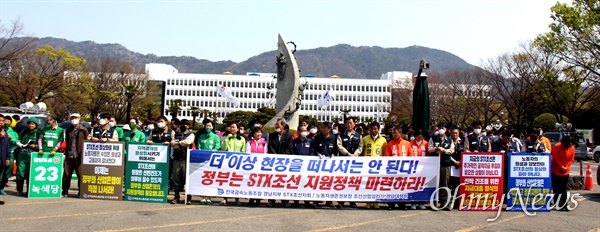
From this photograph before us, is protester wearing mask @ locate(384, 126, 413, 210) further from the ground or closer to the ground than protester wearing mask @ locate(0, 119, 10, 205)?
further from the ground

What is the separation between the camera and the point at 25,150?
11.9 meters

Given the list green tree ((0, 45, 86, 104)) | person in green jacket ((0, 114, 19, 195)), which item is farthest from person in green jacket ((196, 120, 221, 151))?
green tree ((0, 45, 86, 104))

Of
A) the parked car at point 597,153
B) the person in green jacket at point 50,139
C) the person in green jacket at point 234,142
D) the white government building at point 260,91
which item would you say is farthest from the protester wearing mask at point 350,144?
the white government building at point 260,91

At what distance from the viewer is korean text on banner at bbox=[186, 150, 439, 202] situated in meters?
11.0

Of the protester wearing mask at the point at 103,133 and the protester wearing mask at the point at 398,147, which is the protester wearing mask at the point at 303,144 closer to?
the protester wearing mask at the point at 398,147

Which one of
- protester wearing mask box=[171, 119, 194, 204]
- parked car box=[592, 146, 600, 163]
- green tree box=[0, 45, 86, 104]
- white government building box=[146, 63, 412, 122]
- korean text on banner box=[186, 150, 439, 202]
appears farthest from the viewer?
white government building box=[146, 63, 412, 122]

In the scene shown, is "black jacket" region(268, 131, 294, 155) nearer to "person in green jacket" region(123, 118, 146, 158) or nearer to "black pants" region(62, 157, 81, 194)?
"person in green jacket" region(123, 118, 146, 158)

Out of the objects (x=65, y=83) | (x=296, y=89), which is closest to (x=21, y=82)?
(x=65, y=83)

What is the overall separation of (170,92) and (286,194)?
4862 inches

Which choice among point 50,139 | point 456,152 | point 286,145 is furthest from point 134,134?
point 456,152

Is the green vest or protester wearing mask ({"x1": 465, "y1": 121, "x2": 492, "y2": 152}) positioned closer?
the green vest

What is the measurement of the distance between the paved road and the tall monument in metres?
30.3

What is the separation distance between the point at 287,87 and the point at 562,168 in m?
31.1

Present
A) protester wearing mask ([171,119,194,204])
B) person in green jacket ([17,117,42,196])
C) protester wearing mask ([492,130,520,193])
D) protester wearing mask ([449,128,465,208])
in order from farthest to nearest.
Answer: protester wearing mask ([492,130,520,193]), person in green jacket ([17,117,42,196]), protester wearing mask ([449,128,465,208]), protester wearing mask ([171,119,194,204])
